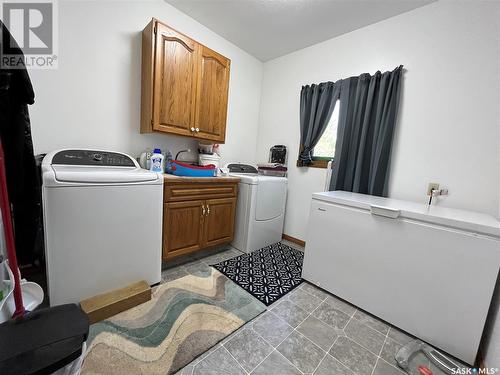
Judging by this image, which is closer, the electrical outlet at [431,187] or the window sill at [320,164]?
the electrical outlet at [431,187]

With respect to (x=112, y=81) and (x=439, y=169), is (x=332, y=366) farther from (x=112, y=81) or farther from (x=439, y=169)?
(x=112, y=81)

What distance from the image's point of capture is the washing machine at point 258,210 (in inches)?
87.5

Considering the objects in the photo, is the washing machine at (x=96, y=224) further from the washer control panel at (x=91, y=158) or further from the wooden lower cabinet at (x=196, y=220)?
the wooden lower cabinet at (x=196, y=220)

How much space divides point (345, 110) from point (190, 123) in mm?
1596

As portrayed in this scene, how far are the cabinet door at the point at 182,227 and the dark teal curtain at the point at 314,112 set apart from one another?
1425 mm

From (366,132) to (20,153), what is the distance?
2452 mm

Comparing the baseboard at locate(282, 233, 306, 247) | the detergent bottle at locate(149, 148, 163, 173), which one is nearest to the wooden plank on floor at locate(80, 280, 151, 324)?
the detergent bottle at locate(149, 148, 163, 173)

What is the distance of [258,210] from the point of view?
228 cm

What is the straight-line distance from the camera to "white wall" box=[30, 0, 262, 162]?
5.03 ft

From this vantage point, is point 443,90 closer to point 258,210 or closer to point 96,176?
point 258,210

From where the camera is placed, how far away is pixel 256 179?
86.7 inches

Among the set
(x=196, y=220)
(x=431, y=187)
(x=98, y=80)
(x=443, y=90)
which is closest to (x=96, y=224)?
(x=196, y=220)

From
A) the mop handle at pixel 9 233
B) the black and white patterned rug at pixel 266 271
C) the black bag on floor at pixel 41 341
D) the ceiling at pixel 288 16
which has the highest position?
the ceiling at pixel 288 16

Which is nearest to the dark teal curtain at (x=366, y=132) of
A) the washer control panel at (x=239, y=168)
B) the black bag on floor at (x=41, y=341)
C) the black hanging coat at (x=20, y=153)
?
the washer control panel at (x=239, y=168)
